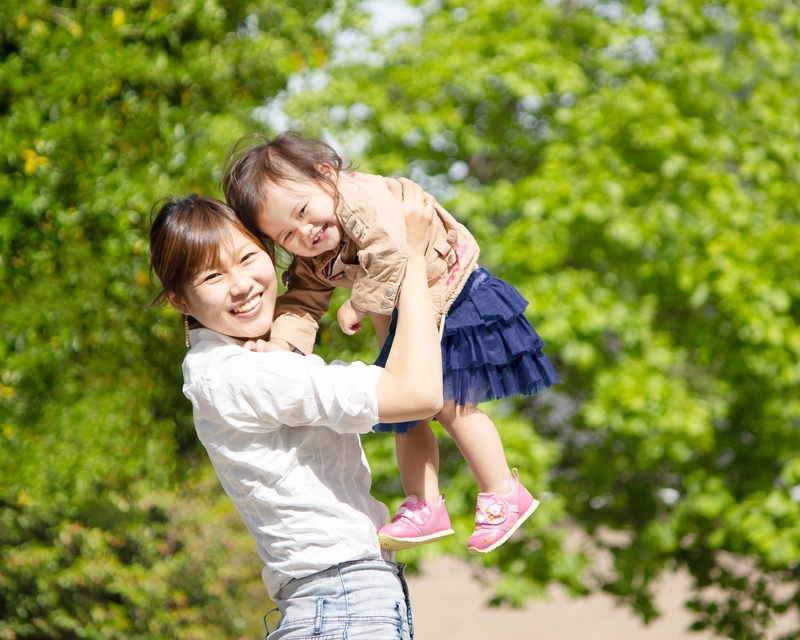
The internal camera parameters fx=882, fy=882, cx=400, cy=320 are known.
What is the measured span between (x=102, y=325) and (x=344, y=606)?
310cm

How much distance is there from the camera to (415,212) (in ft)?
5.72

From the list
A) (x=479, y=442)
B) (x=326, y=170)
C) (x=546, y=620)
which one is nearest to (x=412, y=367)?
(x=479, y=442)

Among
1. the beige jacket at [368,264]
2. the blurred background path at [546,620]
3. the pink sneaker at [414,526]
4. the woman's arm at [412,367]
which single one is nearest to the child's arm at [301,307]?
the beige jacket at [368,264]

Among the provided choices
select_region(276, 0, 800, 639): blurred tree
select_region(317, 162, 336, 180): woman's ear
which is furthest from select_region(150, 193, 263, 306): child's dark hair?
select_region(276, 0, 800, 639): blurred tree

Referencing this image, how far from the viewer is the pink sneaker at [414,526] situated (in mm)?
1682

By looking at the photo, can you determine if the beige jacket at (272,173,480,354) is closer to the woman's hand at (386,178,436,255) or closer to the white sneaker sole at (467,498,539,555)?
the woman's hand at (386,178,436,255)

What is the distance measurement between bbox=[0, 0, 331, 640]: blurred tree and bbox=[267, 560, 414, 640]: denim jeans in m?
2.71

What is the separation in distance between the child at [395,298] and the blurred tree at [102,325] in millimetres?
2375

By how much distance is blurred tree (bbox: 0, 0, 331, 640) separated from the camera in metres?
4.07

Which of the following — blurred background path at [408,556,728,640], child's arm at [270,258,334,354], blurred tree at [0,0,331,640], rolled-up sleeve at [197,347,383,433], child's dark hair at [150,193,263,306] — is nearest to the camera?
rolled-up sleeve at [197,347,383,433]

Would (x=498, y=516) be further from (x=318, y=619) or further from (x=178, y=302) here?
(x=178, y=302)

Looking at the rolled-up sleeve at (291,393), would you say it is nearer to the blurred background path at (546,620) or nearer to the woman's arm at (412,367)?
the woman's arm at (412,367)

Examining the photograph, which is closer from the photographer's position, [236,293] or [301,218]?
[236,293]

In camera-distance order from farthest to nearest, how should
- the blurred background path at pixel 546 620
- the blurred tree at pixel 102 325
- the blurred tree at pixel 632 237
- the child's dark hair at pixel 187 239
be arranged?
the blurred background path at pixel 546 620, the blurred tree at pixel 632 237, the blurred tree at pixel 102 325, the child's dark hair at pixel 187 239
